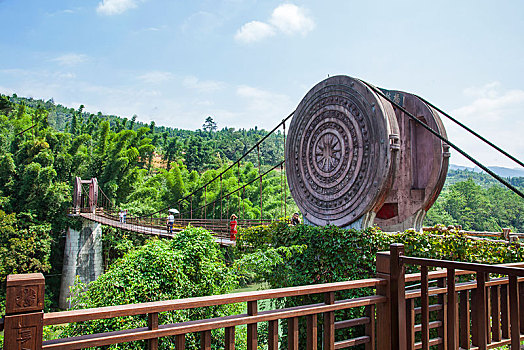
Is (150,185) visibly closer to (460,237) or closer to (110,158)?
(110,158)

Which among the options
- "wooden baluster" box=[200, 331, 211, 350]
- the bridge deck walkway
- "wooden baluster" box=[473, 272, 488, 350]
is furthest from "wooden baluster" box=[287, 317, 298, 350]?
the bridge deck walkway

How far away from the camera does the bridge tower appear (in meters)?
15.2

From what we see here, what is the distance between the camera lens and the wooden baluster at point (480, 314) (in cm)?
155

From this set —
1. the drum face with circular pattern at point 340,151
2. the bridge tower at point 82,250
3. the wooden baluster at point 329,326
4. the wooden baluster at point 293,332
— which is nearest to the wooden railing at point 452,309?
the wooden baluster at point 329,326

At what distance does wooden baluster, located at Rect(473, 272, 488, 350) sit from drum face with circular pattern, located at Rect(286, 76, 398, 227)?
2.76m

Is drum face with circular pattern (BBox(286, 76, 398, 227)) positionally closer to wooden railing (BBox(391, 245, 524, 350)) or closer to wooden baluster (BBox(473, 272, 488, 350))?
wooden railing (BBox(391, 245, 524, 350))

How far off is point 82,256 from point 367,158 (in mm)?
14213

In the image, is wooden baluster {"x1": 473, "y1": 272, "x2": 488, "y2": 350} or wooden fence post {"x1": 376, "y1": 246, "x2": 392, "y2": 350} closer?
wooden baluster {"x1": 473, "y1": 272, "x2": 488, "y2": 350}

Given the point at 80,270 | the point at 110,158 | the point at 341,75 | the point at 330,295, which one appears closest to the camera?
the point at 330,295

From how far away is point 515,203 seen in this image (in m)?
26.4

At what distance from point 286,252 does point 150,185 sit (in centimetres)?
1494

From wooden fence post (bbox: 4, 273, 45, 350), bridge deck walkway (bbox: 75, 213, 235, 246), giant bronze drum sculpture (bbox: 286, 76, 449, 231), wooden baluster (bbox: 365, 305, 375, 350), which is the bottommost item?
bridge deck walkway (bbox: 75, 213, 235, 246)

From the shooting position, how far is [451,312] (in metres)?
1.67

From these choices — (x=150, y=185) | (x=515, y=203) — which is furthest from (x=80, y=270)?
(x=515, y=203)
